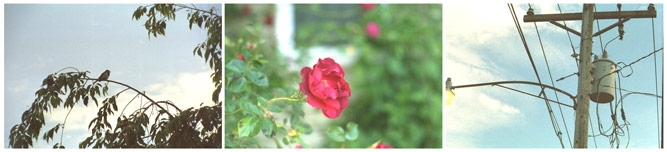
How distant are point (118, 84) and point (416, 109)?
5.59 feet

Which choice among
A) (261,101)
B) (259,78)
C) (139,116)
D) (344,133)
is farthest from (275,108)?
(139,116)

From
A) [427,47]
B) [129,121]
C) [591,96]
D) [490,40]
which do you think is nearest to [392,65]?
[427,47]

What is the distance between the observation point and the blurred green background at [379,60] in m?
5.18

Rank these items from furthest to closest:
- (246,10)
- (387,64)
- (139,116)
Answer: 1. (139,116)
2. (246,10)
3. (387,64)

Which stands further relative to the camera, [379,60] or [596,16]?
[596,16]

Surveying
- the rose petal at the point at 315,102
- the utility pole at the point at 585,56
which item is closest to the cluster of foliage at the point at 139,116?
the rose petal at the point at 315,102

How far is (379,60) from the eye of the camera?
5.19 metres

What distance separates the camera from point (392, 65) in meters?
5.18

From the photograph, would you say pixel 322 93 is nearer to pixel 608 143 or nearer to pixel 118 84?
pixel 118 84

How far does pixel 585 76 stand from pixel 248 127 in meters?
1.91

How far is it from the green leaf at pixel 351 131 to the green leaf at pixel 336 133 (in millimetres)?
28

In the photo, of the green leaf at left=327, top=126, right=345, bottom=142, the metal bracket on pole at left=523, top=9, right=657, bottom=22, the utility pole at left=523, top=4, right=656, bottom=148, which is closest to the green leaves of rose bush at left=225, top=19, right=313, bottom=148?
the green leaf at left=327, top=126, right=345, bottom=142

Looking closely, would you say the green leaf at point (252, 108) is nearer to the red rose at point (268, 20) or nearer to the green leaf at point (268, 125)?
the green leaf at point (268, 125)

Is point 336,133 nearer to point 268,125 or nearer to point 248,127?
point 268,125
